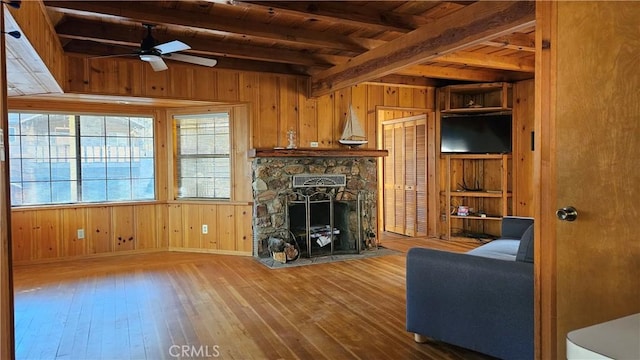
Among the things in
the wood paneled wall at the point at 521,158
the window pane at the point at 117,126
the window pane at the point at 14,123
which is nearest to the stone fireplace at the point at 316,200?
the window pane at the point at 117,126

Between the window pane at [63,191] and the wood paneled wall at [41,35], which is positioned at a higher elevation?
the wood paneled wall at [41,35]

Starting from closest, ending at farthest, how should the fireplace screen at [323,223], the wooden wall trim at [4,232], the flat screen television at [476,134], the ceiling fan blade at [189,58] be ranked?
1. the wooden wall trim at [4,232]
2. the ceiling fan blade at [189,58]
3. the fireplace screen at [323,223]
4. the flat screen television at [476,134]

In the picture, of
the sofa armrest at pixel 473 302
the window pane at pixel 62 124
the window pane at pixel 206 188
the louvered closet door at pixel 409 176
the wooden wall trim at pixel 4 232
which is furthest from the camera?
the louvered closet door at pixel 409 176

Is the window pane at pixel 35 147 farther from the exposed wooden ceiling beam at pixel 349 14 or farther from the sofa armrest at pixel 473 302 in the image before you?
the sofa armrest at pixel 473 302

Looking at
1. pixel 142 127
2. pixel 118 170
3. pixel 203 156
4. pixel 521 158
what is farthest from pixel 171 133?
pixel 521 158

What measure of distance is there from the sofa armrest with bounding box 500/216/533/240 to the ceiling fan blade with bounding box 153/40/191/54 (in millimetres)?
3458

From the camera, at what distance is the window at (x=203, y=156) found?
19.1ft

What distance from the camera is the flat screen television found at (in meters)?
6.30

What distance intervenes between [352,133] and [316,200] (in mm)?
1082

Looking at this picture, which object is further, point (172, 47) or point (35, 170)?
point (35, 170)

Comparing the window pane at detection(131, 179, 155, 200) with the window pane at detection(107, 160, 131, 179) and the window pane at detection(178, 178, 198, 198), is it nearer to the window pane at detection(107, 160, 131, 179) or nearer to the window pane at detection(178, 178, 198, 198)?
the window pane at detection(107, 160, 131, 179)

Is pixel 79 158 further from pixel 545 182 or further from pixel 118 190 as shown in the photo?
pixel 545 182

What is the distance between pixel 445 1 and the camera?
337 centimetres

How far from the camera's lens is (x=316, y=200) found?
18.7 ft
